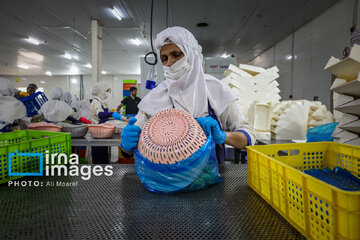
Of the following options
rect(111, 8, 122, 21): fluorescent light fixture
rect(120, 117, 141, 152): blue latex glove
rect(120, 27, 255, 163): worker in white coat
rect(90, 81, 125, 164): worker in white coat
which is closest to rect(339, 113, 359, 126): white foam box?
rect(120, 27, 255, 163): worker in white coat

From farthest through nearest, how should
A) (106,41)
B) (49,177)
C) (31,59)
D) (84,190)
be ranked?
(31,59)
(106,41)
(49,177)
(84,190)

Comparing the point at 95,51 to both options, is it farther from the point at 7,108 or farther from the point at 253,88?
the point at 253,88

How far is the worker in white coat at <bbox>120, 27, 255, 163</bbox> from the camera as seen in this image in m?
1.12

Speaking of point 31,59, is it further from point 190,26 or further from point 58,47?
point 190,26

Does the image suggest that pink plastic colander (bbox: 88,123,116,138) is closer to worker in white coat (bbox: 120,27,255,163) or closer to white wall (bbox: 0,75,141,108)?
worker in white coat (bbox: 120,27,255,163)

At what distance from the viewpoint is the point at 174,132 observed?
79 cm

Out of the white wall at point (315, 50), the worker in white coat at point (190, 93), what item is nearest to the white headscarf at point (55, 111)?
the worker in white coat at point (190, 93)

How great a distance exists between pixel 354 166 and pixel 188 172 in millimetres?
621

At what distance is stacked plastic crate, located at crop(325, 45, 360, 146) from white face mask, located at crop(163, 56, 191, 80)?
0.72 metres

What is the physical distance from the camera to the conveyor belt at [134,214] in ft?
1.87

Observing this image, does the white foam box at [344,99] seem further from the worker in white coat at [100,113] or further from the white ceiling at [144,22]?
the white ceiling at [144,22]

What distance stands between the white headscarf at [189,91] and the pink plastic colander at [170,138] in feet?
0.93

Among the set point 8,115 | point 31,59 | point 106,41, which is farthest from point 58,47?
point 8,115

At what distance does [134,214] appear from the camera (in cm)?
67
